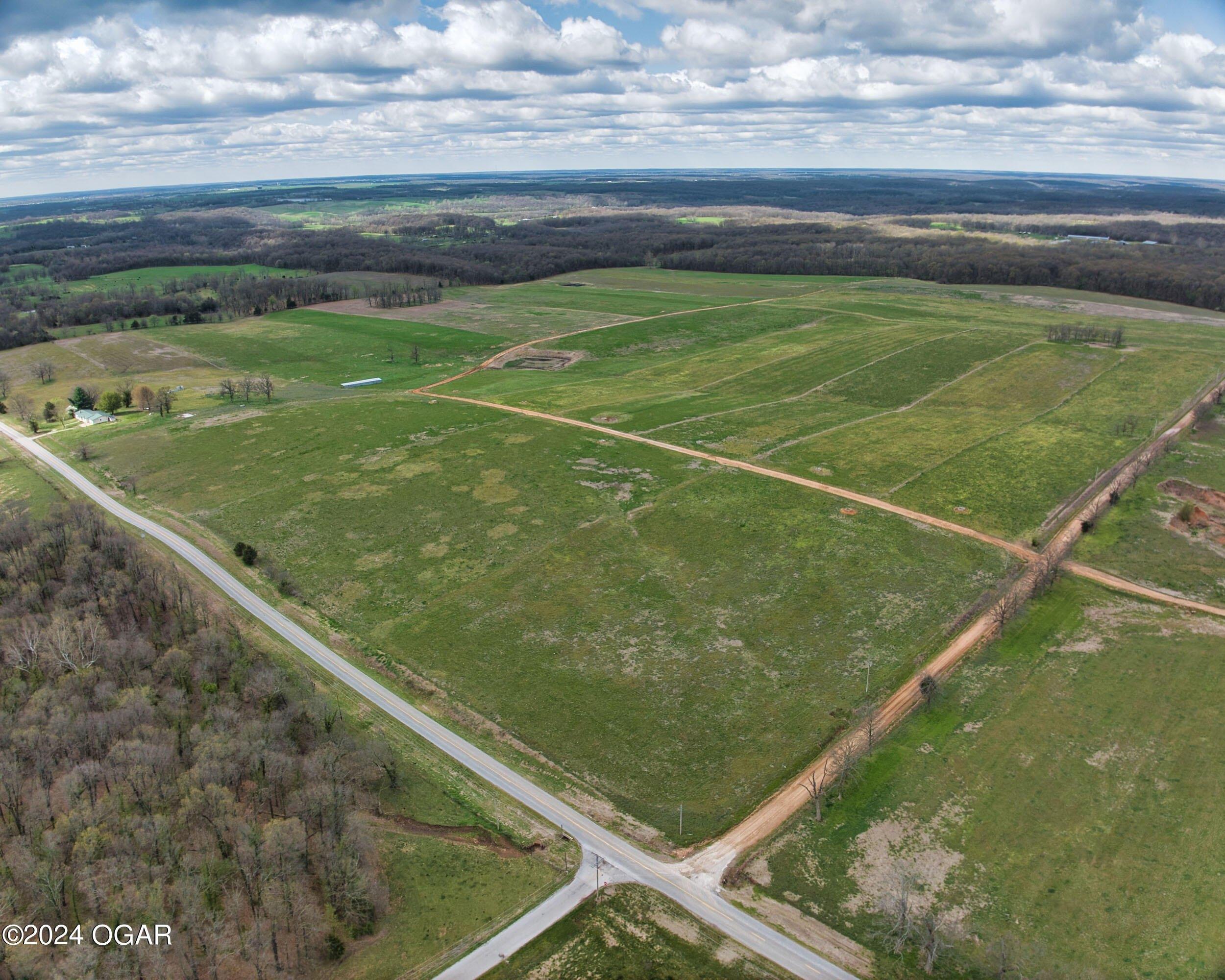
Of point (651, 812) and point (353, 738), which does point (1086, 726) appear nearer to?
point (651, 812)

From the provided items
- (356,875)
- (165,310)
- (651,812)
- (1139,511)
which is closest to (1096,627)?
(1139,511)

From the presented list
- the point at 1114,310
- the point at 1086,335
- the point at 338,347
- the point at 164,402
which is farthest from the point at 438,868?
the point at 1114,310

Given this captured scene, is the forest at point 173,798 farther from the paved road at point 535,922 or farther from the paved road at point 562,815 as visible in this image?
the paved road at point 535,922

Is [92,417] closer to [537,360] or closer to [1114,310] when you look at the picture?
[537,360]

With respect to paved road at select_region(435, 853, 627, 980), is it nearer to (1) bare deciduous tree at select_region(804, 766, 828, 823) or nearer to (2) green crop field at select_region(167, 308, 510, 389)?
(1) bare deciduous tree at select_region(804, 766, 828, 823)

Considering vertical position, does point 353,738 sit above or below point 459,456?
below
